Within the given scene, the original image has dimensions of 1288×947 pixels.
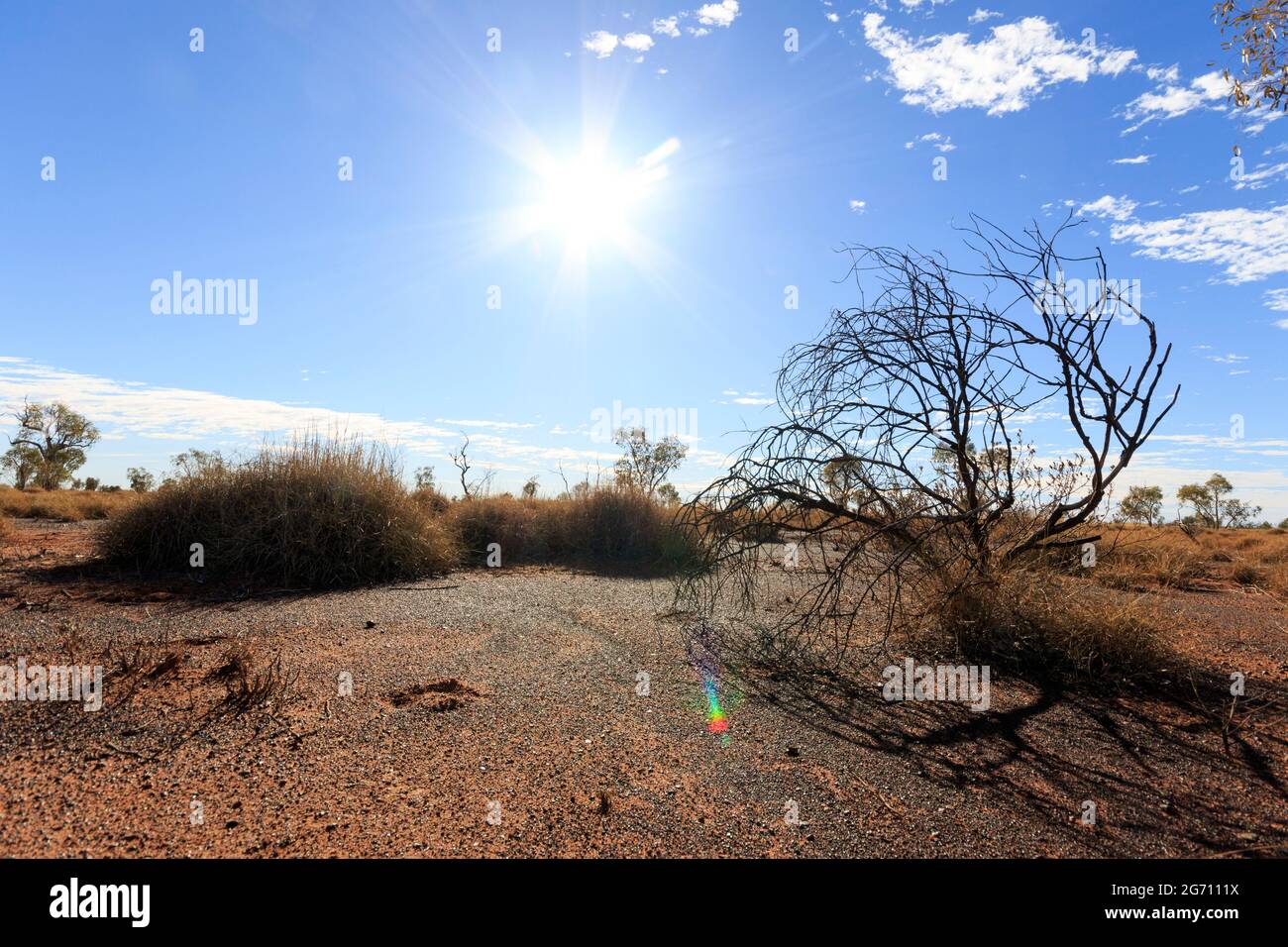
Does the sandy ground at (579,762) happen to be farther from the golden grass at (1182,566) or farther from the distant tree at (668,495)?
the distant tree at (668,495)

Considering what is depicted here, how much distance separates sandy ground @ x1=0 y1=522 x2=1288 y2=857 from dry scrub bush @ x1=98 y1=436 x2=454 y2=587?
3518 millimetres

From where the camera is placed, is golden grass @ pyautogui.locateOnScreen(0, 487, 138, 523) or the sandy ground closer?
the sandy ground

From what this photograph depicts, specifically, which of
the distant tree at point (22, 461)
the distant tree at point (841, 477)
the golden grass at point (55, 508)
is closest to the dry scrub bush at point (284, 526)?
the distant tree at point (841, 477)

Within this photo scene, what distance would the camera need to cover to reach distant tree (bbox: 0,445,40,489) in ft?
104

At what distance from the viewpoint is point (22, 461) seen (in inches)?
1268

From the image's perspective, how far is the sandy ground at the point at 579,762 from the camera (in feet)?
8.88

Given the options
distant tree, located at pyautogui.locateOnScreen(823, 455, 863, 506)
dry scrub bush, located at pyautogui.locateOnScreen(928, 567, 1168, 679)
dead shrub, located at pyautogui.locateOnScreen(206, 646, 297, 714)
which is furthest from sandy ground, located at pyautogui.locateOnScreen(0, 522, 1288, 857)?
distant tree, located at pyautogui.locateOnScreen(823, 455, 863, 506)

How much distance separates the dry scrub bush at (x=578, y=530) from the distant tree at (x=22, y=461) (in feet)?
98.2
